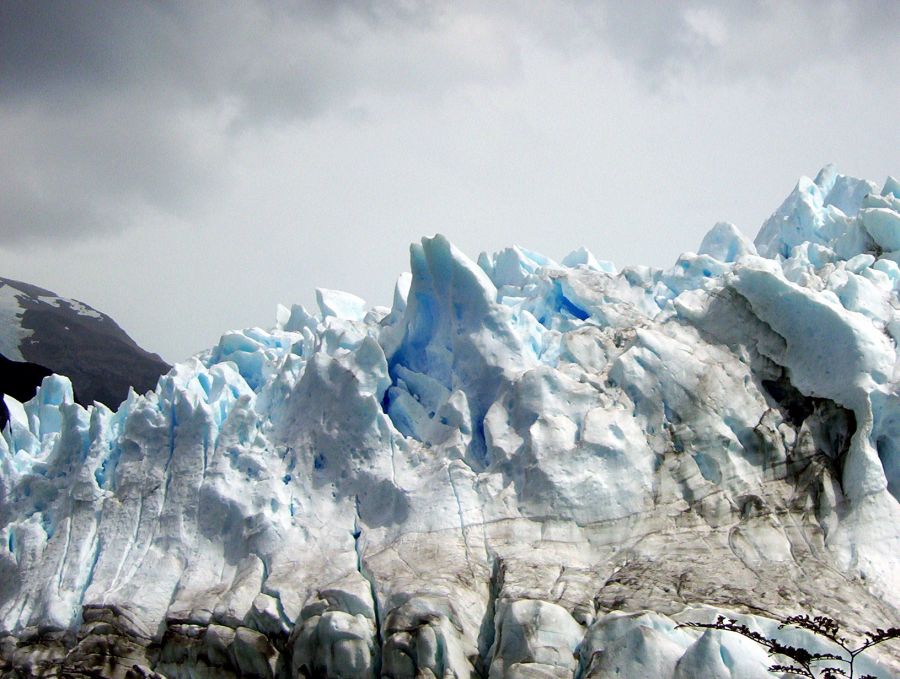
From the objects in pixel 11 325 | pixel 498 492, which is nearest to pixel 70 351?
pixel 11 325

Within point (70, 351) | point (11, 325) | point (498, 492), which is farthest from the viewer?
point (70, 351)

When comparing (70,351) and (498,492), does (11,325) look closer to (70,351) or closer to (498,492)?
(70,351)

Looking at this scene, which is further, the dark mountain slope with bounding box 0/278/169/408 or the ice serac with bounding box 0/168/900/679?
the dark mountain slope with bounding box 0/278/169/408

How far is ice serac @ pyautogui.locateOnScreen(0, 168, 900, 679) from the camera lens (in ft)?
38.5

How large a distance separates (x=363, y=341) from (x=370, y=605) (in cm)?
475

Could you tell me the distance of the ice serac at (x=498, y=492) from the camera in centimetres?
1175

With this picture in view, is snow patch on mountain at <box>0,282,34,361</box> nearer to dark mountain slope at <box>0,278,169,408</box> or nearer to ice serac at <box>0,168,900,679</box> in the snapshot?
dark mountain slope at <box>0,278,169,408</box>

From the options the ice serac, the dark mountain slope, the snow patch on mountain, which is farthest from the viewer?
the snow patch on mountain

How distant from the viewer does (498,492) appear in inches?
544

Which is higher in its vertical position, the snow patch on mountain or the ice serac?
the snow patch on mountain

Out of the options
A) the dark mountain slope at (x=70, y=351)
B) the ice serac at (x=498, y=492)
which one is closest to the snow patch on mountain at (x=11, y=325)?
the dark mountain slope at (x=70, y=351)

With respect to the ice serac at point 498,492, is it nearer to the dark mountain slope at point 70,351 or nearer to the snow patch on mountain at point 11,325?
the dark mountain slope at point 70,351

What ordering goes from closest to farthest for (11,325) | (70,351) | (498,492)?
(498,492) → (11,325) → (70,351)

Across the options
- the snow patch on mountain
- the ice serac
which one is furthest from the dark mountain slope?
the ice serac
